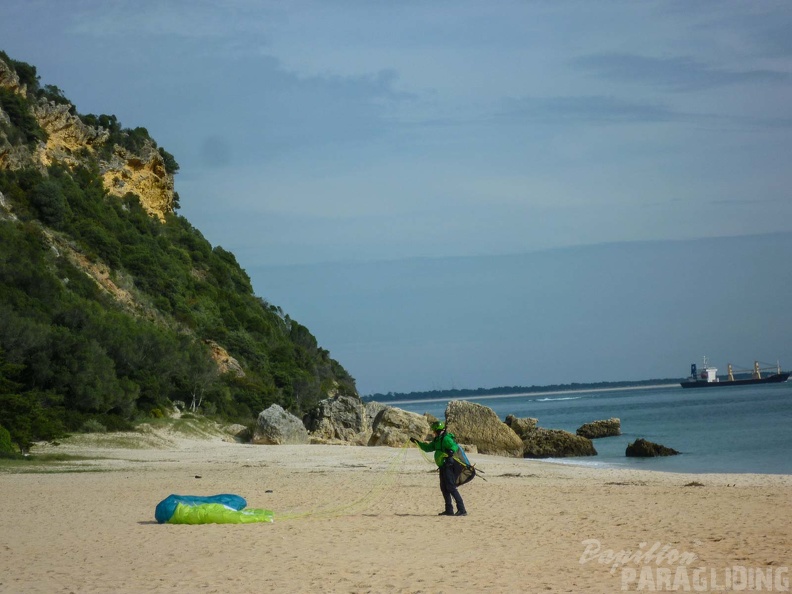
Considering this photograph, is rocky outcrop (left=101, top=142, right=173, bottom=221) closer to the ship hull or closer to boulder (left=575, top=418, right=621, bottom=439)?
boulder (left=575, top=418, right=621, bottom=439)

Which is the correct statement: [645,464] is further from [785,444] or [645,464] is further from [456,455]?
[456,455]

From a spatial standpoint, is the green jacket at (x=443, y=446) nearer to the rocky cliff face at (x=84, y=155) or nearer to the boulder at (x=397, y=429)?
the boulder at (x=397, y=429)

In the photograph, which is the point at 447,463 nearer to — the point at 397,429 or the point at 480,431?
the point at 397,429

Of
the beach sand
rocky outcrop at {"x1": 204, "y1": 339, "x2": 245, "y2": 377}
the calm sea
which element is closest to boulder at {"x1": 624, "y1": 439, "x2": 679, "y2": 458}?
the calm sea

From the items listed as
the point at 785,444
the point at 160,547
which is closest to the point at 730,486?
the point at 160,547

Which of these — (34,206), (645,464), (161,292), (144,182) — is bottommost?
(645,464)

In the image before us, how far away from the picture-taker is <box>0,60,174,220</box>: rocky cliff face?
51469 mm

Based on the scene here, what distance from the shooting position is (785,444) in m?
38.8

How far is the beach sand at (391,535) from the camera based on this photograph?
994cm

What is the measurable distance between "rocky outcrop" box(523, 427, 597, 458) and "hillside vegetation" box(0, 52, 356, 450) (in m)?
14.7

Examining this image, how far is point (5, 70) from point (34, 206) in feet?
35.3

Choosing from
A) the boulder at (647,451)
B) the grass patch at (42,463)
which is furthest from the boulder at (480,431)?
the grass patch at (42,463)

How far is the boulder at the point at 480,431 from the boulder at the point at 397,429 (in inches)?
47.3

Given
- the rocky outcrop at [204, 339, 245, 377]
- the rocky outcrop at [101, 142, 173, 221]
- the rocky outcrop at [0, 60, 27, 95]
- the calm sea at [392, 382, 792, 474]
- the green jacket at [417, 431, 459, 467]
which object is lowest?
the calm sea at [392, 382, 792, 474]
